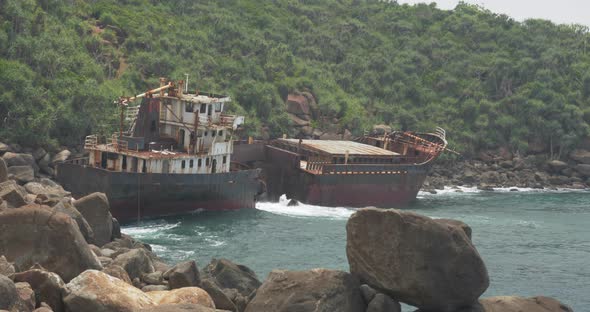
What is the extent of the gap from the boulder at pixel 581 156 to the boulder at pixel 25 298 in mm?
76859

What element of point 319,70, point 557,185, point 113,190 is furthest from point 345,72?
point 113,190

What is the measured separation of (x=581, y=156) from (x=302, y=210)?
4062cm

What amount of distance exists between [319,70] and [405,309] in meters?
71.5

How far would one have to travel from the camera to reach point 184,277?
78.1 ft

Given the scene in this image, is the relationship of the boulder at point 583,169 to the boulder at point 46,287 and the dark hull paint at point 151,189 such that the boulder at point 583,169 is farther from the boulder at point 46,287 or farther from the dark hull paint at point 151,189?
the boulder at point 46,287

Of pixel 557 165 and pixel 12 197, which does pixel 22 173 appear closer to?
pixel 12 197

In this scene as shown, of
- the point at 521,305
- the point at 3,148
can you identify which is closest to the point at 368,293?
the point at 521,305

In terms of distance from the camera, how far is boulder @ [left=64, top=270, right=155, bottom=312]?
20125 mm

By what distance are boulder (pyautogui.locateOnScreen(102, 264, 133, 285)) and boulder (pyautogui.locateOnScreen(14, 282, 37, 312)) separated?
3207 millimetres

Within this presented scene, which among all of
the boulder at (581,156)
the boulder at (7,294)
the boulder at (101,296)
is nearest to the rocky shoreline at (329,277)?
the boulder at (101,296)

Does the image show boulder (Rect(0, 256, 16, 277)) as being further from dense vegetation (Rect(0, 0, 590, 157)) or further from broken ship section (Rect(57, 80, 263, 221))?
dense vegetation (Rect(0, 0, 590, 157))

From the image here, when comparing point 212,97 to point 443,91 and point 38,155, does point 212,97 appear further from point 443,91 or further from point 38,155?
point 443,91

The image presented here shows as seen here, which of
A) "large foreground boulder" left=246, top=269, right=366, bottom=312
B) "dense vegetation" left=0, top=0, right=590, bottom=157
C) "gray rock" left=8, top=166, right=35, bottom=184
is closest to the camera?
"large foreground boulder" left=246, top=269, right=366, bottom=312

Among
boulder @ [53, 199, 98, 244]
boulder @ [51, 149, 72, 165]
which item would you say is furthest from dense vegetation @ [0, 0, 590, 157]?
boulder @ [53, 199, 98, 244]
